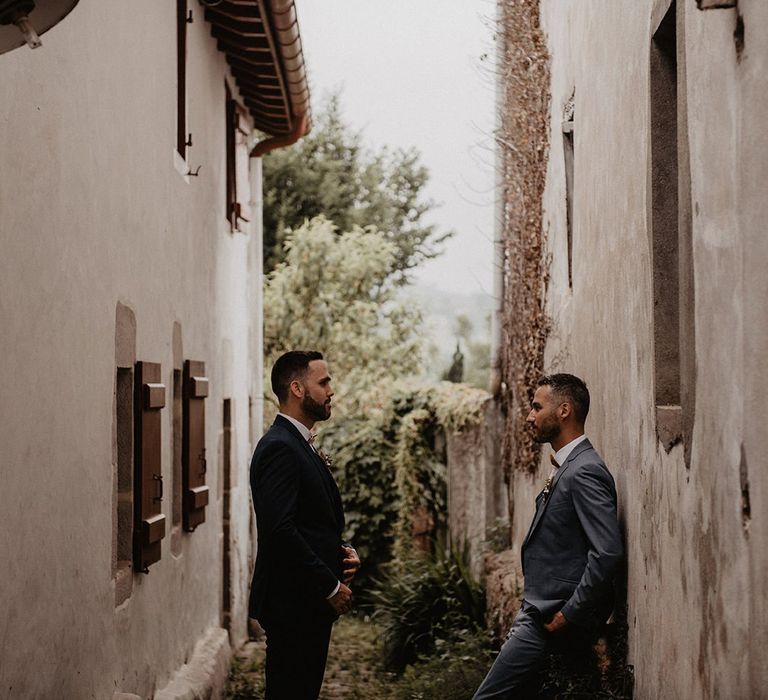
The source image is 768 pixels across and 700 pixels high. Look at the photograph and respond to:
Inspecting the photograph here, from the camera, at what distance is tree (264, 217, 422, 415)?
24.6 meters

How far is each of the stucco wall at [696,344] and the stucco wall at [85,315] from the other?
2157 mm

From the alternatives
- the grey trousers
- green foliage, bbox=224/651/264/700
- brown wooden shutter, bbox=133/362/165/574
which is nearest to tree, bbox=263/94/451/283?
green foliage, bbox=224/651/264/700

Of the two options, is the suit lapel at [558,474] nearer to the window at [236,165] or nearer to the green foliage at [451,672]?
the green foliage at [451,672]

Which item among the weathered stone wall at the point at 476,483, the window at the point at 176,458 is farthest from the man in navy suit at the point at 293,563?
the weathered stone wall at the point at 476,483

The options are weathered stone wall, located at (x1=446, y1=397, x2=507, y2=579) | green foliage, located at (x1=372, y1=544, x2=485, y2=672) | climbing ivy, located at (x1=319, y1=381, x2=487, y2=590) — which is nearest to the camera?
green foliage, located at (x1=372, y1=544, x2=485, y2=672)

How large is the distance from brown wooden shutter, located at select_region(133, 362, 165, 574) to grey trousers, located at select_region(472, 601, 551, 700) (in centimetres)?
213

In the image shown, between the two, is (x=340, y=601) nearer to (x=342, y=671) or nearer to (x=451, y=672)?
(x=451, y=672)

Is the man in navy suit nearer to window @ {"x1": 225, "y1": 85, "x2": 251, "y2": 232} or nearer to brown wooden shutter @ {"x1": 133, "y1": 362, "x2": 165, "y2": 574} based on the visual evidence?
brown wooden shutter @ {"x1": 133, "y1": 362, "x2": 165, "y2": 574}

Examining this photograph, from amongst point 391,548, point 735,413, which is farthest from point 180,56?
point 391,548

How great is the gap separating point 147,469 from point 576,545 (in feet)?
8.38

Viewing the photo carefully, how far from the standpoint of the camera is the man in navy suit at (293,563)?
5121 mm

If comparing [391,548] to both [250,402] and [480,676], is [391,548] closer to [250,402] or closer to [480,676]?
[250,402]

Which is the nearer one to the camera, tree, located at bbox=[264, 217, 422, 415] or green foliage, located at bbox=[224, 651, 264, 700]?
green foliage, located at bbox=[224, 651, 264, 700]

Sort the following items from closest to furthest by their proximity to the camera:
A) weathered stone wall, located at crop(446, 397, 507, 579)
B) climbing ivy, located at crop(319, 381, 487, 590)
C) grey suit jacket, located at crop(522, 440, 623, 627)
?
grey suit jacket, located at crop(522, 440, 623, 627), weathered stone wall, located at crop(446, 397, 507, 579), climbing ivy, located at crop(319, 381, 487, 590)
